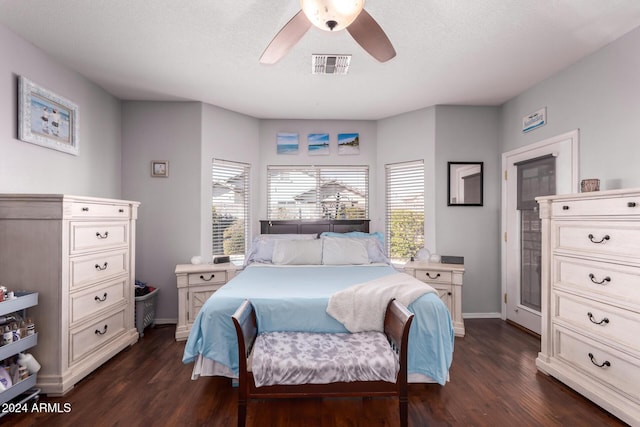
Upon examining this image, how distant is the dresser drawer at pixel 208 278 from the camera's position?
3.42 metres

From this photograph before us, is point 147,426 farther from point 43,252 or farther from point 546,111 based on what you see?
point 546,111

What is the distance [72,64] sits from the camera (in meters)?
Result: 2.94

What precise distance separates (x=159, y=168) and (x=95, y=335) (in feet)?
6.57

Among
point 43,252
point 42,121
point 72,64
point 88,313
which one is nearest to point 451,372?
point 88,313

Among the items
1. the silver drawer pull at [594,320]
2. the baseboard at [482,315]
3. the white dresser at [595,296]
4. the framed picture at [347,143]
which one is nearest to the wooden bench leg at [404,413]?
the white dresser at [595,296]

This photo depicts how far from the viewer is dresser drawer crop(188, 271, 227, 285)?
135 inches

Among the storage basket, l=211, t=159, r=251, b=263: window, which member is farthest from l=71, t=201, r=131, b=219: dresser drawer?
l=211, t=159, r=251, b=263: window

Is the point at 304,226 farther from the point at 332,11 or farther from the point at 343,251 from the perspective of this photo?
the point at 332,11

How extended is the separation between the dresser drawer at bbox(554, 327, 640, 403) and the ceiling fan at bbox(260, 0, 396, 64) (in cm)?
240

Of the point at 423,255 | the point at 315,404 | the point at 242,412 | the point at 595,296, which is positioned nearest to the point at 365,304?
the point at 315,404

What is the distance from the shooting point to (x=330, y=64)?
2865 millimetres

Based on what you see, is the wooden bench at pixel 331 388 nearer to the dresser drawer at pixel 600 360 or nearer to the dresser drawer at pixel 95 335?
the dresser drawer at pixel 600 360

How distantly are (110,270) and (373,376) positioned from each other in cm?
250

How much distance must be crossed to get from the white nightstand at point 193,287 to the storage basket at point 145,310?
418 mm
